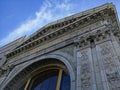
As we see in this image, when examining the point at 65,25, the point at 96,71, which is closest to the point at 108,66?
the point at 96,71

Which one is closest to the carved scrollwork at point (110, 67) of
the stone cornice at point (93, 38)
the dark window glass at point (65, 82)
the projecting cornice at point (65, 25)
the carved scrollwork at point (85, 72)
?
the stone cornice at point (93, 38)

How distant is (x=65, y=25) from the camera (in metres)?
11.6

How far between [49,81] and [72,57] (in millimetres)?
2503

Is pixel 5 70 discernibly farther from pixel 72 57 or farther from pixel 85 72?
pixel 85 72

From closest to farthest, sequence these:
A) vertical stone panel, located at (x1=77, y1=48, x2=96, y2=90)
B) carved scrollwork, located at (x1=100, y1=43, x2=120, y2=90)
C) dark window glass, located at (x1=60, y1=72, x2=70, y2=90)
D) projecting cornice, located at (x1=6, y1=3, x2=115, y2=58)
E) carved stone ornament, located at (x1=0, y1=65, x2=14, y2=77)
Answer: carved scrollwork, located at (x1=100, y1=43, x2=120, y2=90) < vertical stone panel, located at (x1=77, y1=48, x2=96, y2=90) < dark window glass, located at (x1=60, y1=72, x2=70, y2=90) < projecting cornice, located at (x1=6, y1=3, x2=115, y2=58) < carved stone ornament, located at (x1=0, y1=65, x2=14, y2=77)

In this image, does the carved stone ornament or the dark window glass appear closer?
the dark window glass

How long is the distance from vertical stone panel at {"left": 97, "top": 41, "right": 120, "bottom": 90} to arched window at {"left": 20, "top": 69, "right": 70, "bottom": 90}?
2680 millimetres

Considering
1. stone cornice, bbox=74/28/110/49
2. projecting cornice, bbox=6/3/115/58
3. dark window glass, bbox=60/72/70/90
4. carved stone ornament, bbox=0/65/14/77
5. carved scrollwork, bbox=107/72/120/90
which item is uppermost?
projecting cornice, bbox=6/3/115/58

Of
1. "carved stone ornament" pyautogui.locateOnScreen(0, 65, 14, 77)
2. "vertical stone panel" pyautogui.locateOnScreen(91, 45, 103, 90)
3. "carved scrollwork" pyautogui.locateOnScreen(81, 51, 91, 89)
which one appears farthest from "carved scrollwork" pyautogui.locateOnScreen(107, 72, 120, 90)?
"carved stone ornament" pyautogui.locateOnScreen(0, 65, 14, 77)

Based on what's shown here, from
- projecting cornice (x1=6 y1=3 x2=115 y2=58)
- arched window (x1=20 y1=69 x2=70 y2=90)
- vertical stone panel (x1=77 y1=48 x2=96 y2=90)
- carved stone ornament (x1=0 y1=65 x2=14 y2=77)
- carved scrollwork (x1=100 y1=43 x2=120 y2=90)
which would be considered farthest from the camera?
carved stone ornament (x1=0 y1=65 x2=14 y2=77)

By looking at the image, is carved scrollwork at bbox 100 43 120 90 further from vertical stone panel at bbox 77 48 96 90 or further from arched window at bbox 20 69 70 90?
arched window at bbox 20 69 70 90

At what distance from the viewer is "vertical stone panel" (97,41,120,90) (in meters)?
5.89

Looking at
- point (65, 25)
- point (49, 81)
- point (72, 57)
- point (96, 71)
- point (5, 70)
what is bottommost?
point (96, 71)

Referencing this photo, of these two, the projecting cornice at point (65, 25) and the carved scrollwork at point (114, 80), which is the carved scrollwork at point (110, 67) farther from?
the projecting cornice at point (65, 25)
